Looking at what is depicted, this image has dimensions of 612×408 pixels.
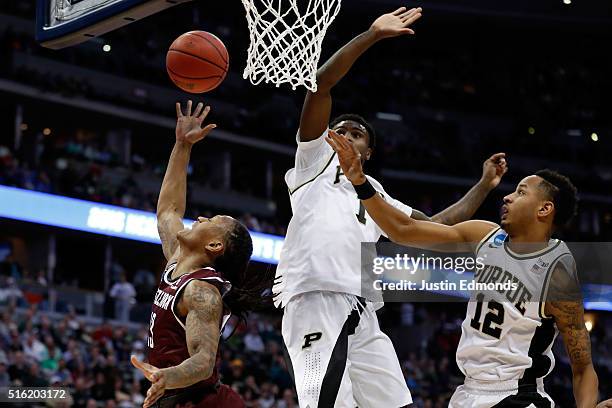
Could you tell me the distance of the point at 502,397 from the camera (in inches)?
169

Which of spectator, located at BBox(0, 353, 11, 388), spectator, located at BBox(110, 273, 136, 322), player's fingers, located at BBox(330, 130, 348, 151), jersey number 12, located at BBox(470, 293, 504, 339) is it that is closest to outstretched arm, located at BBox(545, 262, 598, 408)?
jersey number 12, located at BBox(470, 293, 504, 339)

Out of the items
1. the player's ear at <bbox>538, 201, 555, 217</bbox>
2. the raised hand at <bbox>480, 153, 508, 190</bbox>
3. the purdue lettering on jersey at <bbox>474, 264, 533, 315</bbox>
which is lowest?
the purdue lettering on jersey at <bbox>474, 264, 533, 315</bbox>

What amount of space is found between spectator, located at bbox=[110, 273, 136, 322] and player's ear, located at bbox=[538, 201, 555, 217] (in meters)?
12.7

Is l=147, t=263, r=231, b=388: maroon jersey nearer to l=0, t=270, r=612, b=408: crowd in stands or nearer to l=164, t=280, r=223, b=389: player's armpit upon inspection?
l=164, t=280, r=223, b=389: player's armpit

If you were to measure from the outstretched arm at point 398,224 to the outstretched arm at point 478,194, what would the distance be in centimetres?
108

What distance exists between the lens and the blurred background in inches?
661

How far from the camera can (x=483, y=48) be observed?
29.4 meters

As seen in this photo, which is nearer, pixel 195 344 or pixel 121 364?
pixel 195 344

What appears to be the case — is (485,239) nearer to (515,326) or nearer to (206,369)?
(515,326)

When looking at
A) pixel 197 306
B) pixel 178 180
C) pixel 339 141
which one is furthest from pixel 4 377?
pixel 339 141

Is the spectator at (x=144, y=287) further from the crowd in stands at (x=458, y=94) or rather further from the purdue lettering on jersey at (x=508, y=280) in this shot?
the purdue lettering on jersey at (x=508, y=280)

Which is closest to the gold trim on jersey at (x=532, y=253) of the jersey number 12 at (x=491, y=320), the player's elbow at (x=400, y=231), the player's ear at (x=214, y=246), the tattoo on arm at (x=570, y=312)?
the tattoo on arm at (x=570, y=312)

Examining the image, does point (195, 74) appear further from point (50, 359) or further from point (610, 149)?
point (610, 149)

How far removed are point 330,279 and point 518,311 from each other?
1.06 m
